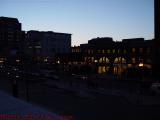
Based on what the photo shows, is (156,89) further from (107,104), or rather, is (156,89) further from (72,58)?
(72,58)

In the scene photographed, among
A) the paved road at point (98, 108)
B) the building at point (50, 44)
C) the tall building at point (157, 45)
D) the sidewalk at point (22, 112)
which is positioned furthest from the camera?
the building at point (50, 44)

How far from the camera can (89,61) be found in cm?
10300

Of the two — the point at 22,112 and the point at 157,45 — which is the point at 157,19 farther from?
the point at 22,112

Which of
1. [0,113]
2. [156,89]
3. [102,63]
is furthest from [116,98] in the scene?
Answer: [102,63]

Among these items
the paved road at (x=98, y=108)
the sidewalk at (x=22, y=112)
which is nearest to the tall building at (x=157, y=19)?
the paved road at (x=98, y=108)

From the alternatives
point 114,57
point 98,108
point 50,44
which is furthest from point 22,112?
point 50,44

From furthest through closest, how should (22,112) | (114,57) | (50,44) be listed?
(50,44)
(114,57)
(22,112)

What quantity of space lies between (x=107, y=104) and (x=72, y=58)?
75.0 metres

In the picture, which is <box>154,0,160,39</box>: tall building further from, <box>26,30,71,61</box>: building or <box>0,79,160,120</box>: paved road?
<box>26,30,71,61</box>: building

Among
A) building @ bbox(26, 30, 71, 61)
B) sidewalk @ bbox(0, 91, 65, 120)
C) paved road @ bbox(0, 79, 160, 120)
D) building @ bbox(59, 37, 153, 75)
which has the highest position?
building @ bbox(26, 30, 71, 61)

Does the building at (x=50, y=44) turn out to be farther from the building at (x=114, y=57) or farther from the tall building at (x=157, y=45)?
the tall building at (x=157, y=45)

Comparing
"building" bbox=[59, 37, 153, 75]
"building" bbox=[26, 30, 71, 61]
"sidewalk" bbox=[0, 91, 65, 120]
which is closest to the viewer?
"sidewalk" bbox=[0, 91, 65, 120]

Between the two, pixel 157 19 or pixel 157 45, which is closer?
pixel 157 45

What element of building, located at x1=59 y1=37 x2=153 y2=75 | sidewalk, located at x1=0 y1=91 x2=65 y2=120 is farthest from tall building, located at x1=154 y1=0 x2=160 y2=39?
sidewalk, located at x1=0 y1=91 x2=65 y2=120
